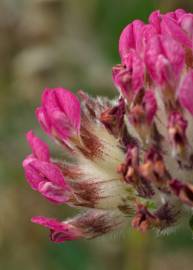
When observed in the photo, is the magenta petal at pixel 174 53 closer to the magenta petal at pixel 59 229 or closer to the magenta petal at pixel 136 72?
the magenta petal at pixel 136 72

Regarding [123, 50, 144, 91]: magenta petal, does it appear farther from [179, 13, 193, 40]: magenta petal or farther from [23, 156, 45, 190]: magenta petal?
[23, 156, 45, 190]: magenta petal

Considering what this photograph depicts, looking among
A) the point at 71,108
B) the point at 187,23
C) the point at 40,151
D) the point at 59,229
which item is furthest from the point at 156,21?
the point at 59,229

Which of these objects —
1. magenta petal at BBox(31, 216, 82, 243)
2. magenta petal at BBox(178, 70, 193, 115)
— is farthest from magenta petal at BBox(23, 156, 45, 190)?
magenta petal at BBox(178, 70, 193, 115)

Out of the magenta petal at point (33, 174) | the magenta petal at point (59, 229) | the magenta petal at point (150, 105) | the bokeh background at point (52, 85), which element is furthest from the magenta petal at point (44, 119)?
the bokeh background at point (52, 85)

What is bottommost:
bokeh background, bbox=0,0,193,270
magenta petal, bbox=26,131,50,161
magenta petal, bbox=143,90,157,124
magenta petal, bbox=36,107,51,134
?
bokeh background, bbox=0,0,193,270

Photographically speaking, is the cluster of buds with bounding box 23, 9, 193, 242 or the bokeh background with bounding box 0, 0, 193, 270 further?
the bokeh background with bounding box 0, 0, 193, 270

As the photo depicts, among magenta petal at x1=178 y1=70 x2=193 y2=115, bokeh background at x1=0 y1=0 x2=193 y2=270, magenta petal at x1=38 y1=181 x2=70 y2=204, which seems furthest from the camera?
bokeh background at x1=0 y1=0 x2=193 y2=270

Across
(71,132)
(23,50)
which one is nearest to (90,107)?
(71,132)
